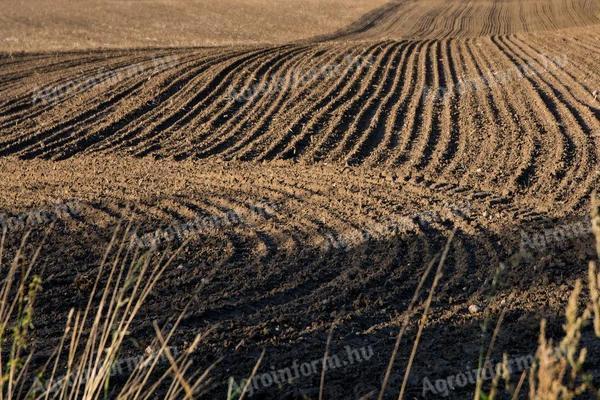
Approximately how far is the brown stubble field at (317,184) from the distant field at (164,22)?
4.45 m

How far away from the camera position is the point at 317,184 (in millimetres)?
9719

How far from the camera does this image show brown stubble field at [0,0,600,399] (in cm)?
603

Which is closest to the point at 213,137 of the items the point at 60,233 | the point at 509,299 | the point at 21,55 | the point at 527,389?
the point at 60,233

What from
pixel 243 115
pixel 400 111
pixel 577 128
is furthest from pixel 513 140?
pixel 243 115

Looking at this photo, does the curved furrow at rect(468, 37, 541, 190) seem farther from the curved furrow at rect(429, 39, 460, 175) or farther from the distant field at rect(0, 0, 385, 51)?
the distant field at rect(0, 0, 385, 51)

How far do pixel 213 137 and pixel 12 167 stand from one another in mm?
3402

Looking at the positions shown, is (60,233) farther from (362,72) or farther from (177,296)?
(362,72)

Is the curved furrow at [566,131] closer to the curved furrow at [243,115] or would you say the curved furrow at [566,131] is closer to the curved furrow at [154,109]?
the curved furrow at [243,115]

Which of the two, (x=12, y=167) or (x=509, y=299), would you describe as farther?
(x=12, y=167)

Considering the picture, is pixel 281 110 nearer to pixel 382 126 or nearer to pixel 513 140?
pixel 382 126

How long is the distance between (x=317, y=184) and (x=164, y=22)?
22.8 m

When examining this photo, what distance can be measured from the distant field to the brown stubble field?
175 inches

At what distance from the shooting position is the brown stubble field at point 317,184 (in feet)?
19.8

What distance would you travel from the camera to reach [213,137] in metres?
12.1
